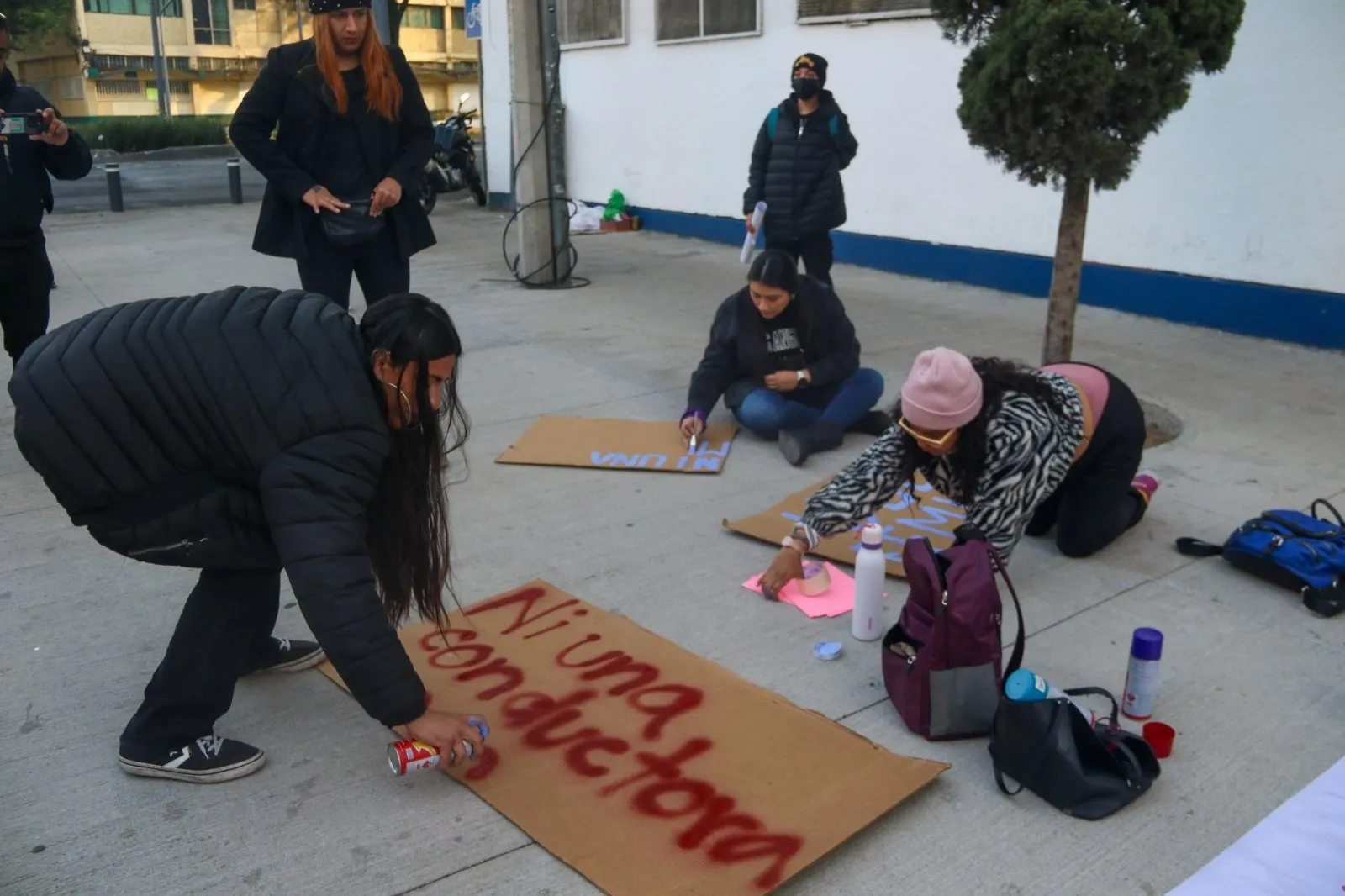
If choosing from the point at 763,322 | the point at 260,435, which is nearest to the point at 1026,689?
the point at 260,435

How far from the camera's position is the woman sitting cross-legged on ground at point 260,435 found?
2049 millimetres

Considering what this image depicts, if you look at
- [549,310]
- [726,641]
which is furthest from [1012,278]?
[726,641]

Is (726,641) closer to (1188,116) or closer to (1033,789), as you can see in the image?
(1033,789)

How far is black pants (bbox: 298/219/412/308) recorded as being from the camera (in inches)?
175

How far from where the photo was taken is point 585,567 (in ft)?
11.8

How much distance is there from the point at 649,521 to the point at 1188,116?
4.58 meters

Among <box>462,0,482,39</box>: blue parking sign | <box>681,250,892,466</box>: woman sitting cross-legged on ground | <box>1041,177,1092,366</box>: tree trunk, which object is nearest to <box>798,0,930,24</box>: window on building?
<box>1041,177,1092,366</box>: tree trunk

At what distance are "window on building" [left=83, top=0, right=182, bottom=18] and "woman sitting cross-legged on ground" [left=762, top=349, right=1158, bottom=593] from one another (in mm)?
43010

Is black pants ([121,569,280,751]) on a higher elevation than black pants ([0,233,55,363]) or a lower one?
lower

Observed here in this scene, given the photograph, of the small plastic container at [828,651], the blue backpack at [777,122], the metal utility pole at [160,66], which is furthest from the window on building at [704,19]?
the metal utility pole at [160,66]

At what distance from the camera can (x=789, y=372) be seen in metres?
4.61

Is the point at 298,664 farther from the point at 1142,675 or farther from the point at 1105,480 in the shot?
the point at 1105,480

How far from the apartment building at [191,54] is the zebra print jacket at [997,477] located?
1514 inches

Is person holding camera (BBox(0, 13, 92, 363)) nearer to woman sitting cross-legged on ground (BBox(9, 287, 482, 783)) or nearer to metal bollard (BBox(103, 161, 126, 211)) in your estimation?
woman sitting cross-legged on ground (BBox(9, 287, 482, 783))
